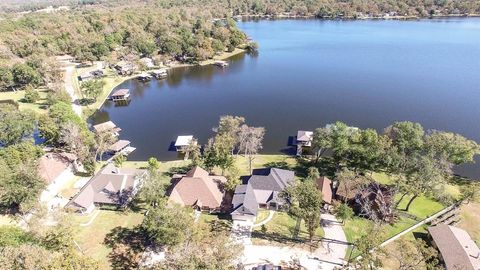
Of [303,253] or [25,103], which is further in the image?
[25,103]

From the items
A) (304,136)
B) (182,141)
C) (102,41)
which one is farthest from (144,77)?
(304,136)

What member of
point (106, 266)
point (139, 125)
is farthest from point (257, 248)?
point (139, 125)

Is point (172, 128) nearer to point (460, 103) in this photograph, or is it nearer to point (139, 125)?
point (139, 125)

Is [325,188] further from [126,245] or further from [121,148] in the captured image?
[121,148]

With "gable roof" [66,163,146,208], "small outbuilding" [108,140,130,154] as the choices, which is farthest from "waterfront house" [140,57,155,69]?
"gable roof" [66,163,146,208]

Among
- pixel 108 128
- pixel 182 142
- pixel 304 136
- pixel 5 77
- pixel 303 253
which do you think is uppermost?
pixel 5 77

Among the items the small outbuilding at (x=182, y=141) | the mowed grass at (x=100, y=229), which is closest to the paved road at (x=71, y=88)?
the small outbuilding at (x=182, y=141)

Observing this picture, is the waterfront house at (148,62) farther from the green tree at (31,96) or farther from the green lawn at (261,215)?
the green lawn at (261,215)
